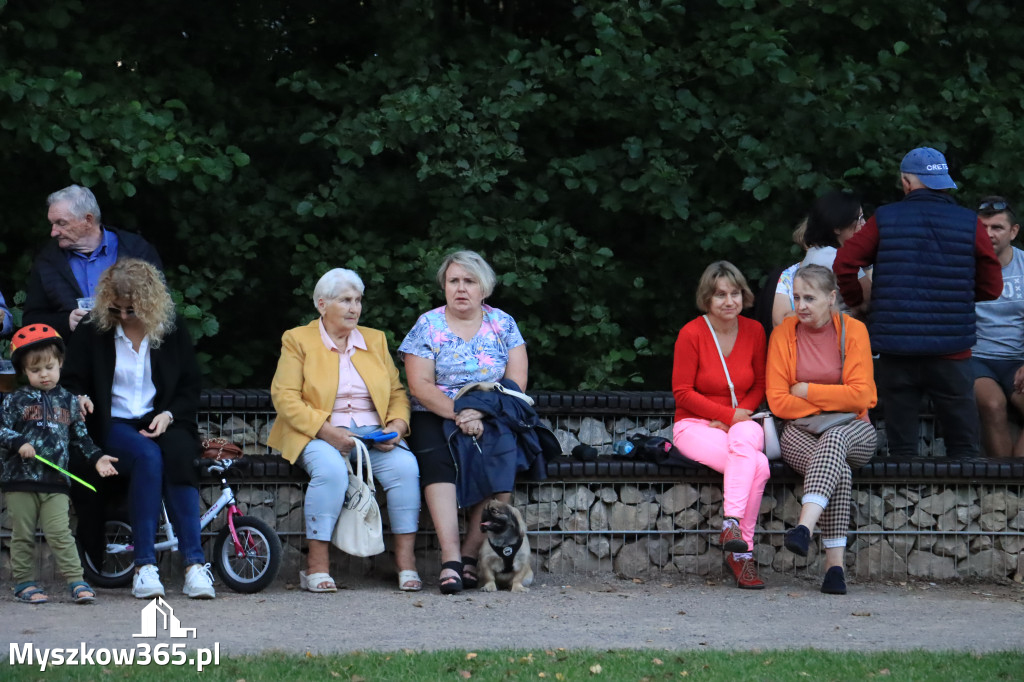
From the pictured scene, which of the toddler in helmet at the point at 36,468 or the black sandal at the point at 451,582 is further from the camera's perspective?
the black sandal at the point at 451,582

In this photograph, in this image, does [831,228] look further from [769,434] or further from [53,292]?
[53,292]

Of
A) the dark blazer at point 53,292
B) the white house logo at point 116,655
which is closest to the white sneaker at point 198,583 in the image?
the white house logo at point 116,655

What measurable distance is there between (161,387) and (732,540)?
8.97ft

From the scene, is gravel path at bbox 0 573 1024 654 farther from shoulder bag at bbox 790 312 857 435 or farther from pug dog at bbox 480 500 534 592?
shoulder bag at bbox 790 312 857 435

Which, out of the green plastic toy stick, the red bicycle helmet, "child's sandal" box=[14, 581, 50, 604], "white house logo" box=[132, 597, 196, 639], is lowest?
"white house logo" box=[132, 597, 196, 639]

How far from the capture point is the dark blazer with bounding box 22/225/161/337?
7.58 metres

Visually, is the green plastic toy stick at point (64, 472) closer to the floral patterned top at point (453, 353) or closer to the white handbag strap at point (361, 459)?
the white handbag strap at point (361, 459)

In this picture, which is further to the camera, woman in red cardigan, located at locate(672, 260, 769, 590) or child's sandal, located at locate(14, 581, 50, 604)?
woman in red cardigan, located at locate(672, 260, 769, 590)

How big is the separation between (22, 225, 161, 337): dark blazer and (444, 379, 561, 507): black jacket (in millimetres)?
1928

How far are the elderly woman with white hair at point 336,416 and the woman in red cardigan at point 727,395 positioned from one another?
54.0 inches

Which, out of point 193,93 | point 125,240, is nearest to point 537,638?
point 125,240

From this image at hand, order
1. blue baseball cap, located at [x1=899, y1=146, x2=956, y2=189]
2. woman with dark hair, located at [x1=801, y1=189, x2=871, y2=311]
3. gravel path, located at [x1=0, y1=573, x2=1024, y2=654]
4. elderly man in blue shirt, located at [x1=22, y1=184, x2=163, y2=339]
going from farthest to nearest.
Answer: woman with dark hair, located at [x1=801, y1=189, x2=871, y2=311] < blue baseball cap, located at [x1=899, y1=146, x2=956, y2=189] < elderly man in blue shirt, located at [x1=22, y1=184, x2=163, y2=339] < gravel path, located at [x1=0, y1=573, x2=1024, y2=654]

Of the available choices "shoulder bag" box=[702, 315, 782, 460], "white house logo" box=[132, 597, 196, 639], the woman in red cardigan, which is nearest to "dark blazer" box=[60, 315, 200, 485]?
"white house logo" box=[132, 597, 196, 639]

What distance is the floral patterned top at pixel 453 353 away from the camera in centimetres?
745
